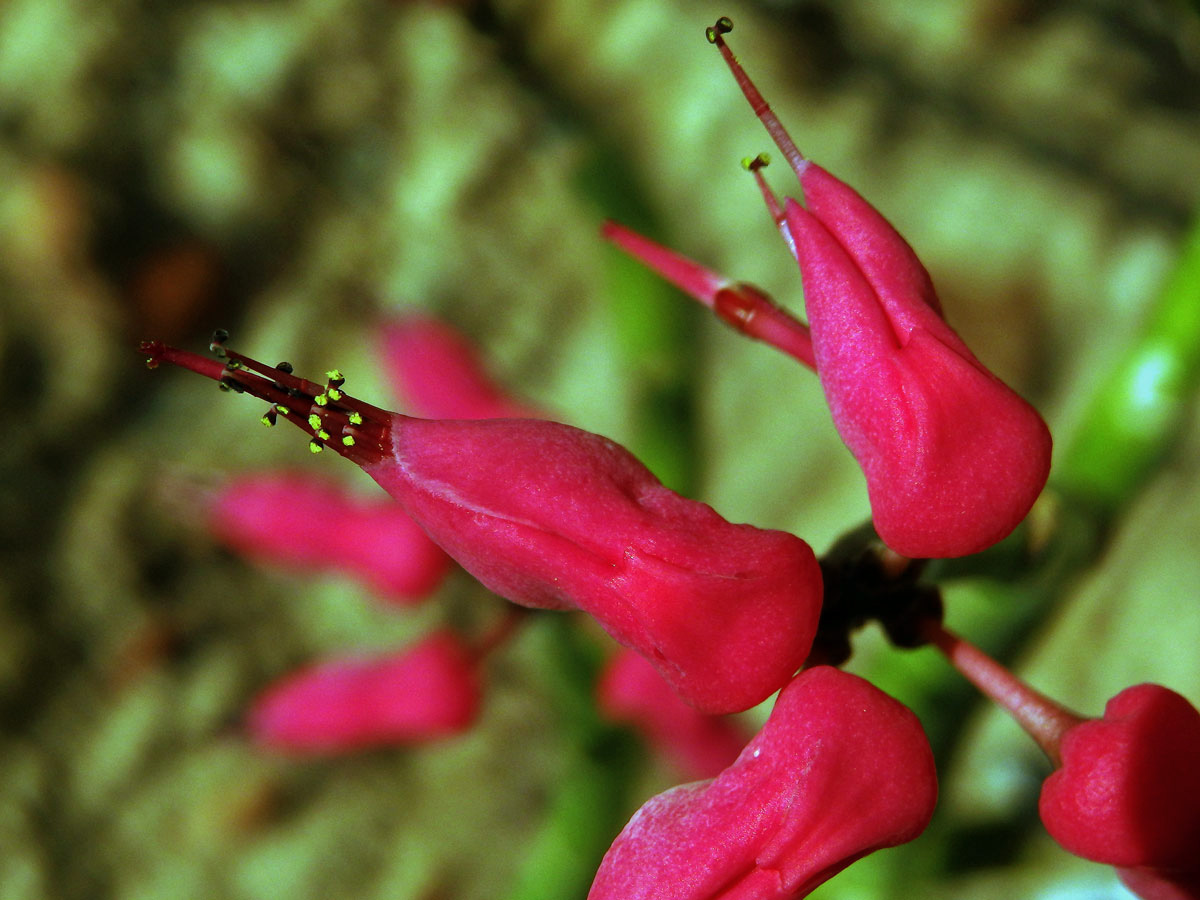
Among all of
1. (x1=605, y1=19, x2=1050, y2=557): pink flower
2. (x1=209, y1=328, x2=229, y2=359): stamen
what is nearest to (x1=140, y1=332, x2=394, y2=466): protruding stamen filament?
(x1=209, y1=328, x2=229, y2=359): stamen

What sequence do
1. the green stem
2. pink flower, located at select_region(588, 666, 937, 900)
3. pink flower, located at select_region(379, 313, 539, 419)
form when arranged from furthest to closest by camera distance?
pink flower, located at select_region(379, 313, 539, 419), the green stem, pink flower, located at select_region(588, 666, 937, 900)

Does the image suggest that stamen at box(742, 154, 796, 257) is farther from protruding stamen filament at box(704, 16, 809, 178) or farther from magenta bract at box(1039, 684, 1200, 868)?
magenta bract at box(1039, 684, 1200, 868)

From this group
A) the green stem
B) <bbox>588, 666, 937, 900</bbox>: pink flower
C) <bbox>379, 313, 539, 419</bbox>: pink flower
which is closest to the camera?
<bbox>588, 666, 937, 900</bbox>: pink flower

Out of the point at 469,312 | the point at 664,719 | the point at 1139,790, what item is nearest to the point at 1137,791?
the point at 1139,790

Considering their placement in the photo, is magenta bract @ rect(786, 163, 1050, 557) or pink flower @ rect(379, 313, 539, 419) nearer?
magenta bract @ rect(786, 163, 1050, 557)

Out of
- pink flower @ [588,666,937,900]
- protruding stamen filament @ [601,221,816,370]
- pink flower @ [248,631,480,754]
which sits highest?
pink flower @ [248,631,480,754]

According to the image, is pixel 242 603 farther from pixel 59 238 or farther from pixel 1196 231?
pixel 1196 231

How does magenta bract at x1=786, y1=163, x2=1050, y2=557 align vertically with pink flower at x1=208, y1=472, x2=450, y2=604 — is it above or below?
below

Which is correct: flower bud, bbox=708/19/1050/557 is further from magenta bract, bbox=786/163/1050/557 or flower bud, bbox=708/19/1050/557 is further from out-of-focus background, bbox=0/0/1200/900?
out-of-focus background, bbox=0/0/1200/900
